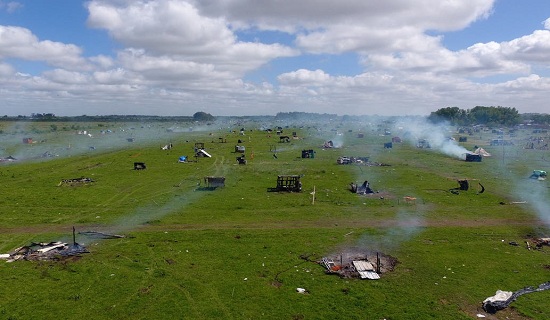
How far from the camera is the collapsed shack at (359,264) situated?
2147cm

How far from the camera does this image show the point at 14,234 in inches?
1113

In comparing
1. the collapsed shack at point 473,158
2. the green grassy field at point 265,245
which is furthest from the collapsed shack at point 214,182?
the collapsed shack at point 473,158

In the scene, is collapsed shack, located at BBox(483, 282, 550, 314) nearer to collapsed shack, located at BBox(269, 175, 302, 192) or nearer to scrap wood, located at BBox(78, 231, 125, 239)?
scrap wood, located at BBox(78, 231, 125, 239)

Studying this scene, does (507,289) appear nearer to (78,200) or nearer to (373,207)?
(373,207)

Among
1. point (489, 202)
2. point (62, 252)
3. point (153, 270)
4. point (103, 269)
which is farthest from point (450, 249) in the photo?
point (62, 252)

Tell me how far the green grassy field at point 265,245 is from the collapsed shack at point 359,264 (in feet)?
1.93

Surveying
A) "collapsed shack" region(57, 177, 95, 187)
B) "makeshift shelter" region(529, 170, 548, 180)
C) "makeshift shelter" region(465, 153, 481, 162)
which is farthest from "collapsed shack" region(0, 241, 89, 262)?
"makeshift shelter" region(465, 153, 481, 162)

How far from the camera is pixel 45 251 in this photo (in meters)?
24.2

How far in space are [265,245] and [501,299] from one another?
45.0ft

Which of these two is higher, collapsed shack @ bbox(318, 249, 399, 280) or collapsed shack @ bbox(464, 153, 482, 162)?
collapsed shack @ bbox(464, 153, 482, 162)

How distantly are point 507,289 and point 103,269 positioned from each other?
71.3 feet

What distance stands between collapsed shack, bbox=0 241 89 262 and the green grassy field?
2.11ft

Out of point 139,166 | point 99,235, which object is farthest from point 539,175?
point 139,166

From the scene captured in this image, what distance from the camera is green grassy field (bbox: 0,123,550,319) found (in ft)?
60.5
